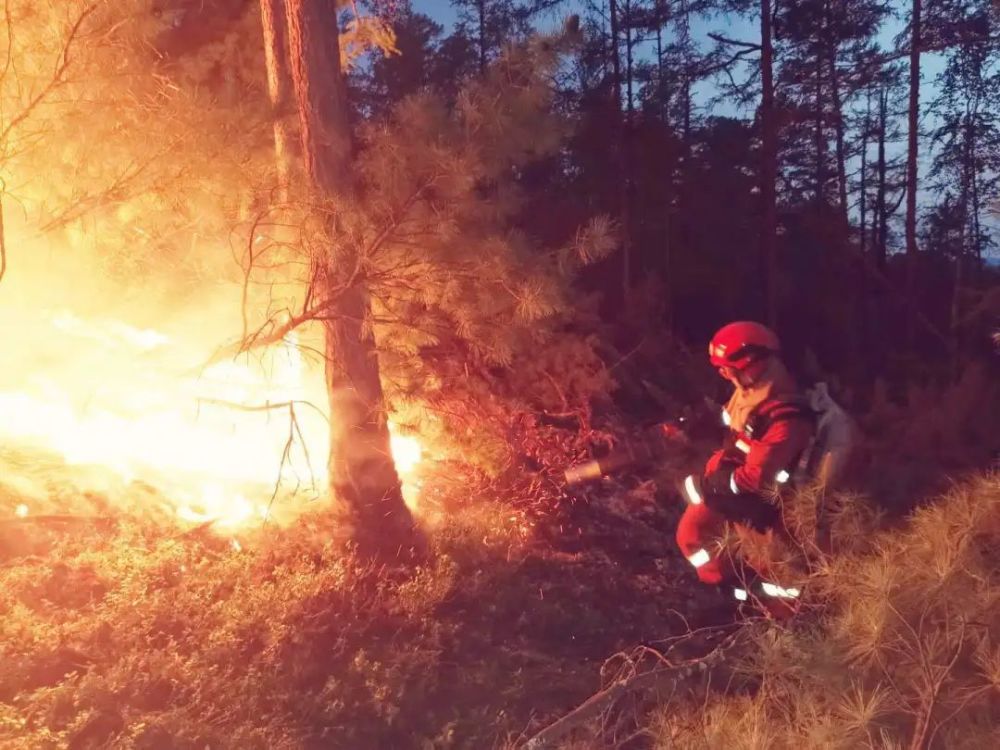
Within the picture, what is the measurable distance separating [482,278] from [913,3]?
1273 centimetres

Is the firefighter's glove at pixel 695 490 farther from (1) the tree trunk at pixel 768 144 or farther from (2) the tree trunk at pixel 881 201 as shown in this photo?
(2) the tree trunk at pixel 881 201

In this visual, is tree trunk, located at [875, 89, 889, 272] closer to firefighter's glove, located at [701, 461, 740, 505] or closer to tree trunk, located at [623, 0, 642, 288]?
tree trunk, located at [623, 0, 642, 288]

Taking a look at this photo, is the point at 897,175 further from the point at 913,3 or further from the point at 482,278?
the point at 482,278

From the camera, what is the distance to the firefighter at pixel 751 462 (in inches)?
173

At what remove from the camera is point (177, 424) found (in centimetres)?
638

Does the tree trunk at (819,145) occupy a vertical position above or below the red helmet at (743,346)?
above

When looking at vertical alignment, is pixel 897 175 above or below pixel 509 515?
above

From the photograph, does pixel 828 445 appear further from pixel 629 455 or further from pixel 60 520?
pixel 60 520

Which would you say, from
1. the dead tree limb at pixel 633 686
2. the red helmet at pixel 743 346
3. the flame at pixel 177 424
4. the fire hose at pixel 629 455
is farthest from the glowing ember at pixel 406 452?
the dead tree limb at pixel 633 686

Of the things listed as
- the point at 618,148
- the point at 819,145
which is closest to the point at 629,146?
the point at 618,148

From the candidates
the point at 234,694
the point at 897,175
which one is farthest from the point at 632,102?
the point at 234,694

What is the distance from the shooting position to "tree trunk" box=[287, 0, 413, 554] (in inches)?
212

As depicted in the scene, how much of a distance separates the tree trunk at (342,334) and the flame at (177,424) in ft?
1.35

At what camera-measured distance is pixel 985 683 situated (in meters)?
2.98
